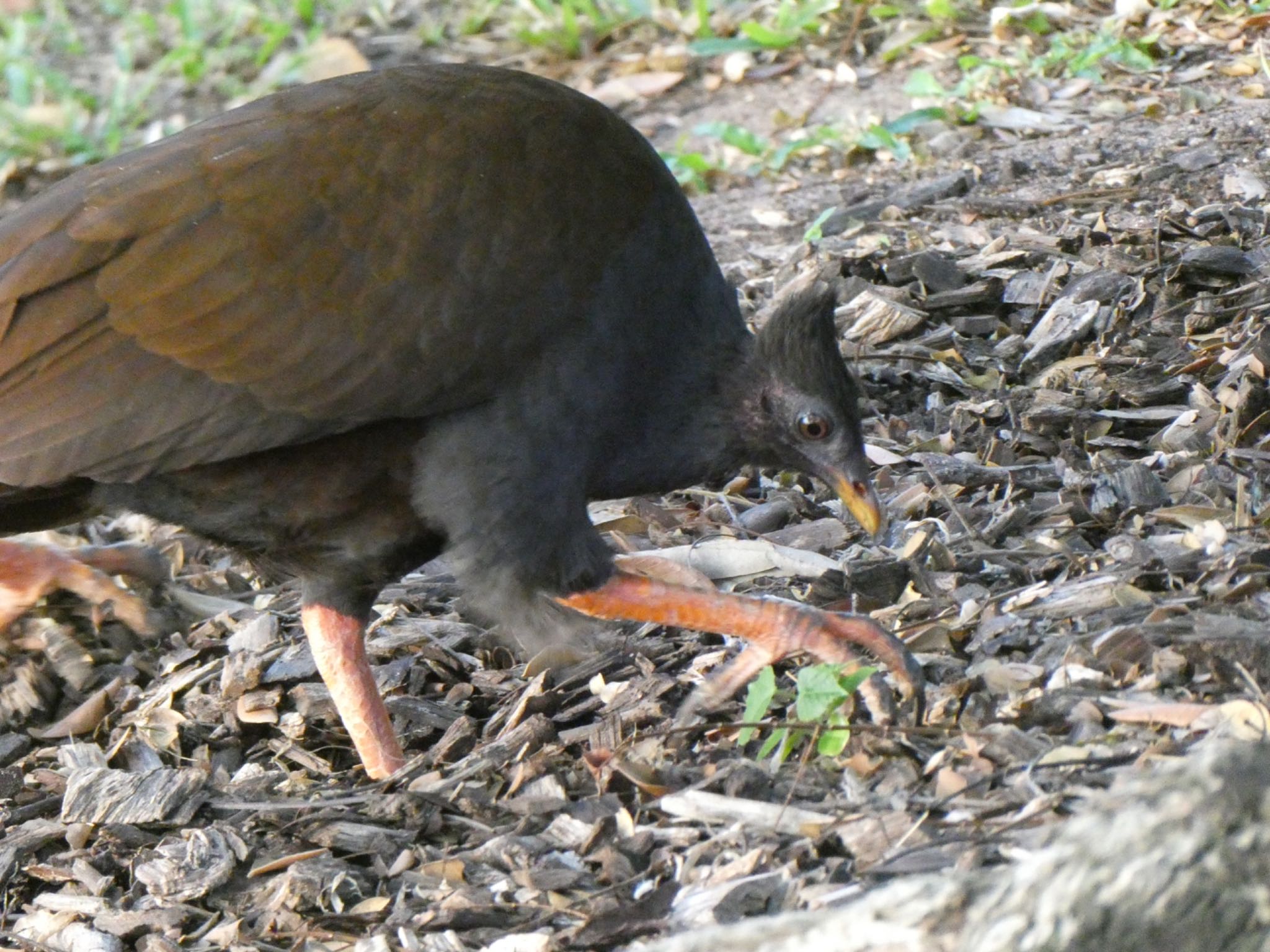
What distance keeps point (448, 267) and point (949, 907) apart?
2.08 meters

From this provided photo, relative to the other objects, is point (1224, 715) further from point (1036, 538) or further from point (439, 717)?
point (439, 717)

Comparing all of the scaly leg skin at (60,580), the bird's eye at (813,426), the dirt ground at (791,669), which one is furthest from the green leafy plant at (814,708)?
the scaly leg skin at (60,580)

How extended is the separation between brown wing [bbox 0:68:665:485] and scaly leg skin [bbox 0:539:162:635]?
1025mm

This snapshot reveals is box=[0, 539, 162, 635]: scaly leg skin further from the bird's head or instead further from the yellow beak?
the yellow beak

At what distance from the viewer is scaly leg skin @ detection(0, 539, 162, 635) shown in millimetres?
4770

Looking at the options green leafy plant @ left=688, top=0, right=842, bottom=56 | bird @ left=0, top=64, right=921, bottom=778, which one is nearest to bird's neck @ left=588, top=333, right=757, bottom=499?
bird @ left=0, top=64, right=921, bottom=778

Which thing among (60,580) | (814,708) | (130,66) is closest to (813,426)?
(814,708)

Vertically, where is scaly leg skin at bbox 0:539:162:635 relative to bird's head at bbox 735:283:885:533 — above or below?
below

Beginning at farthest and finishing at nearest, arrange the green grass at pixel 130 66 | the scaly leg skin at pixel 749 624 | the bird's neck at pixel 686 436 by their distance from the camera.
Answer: the green grass at pixel 130 66
the bird's neck at pixel 686 436
the scaly leg skin at pixel 749 624

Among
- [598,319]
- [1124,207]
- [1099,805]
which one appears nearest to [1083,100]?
[1124,207]

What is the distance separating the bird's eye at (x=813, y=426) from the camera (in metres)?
4.14

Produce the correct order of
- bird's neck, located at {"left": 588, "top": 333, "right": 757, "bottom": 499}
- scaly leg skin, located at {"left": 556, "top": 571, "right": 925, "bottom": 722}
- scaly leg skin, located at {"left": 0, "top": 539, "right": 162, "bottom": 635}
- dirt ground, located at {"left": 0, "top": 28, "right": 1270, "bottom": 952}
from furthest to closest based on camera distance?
scaly leg skin, located at {"left": 0, "top": 539, "right": 162, "bottom": 635} < bird's neck, located at {"left": 588, "top": 333, "right": 757, "bottom": 499} < scaly leg skin, located at {"left": 556, "top": 571, "right": 925, "bottom": 722} < dirt ground, located at {"left": 0, "top": 28, "right": 1270, "bottom": 952}

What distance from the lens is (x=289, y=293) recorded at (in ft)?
12.3

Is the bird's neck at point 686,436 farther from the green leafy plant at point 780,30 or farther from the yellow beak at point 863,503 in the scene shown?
the green leafy plant at point 780,30
